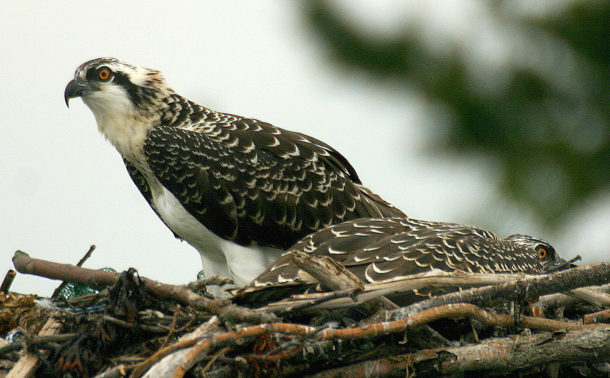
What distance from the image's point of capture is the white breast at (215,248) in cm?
616

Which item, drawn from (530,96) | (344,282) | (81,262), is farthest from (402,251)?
(530,96)

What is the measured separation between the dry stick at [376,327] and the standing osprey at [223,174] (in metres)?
2.70

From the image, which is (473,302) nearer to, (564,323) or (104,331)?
(564,323)

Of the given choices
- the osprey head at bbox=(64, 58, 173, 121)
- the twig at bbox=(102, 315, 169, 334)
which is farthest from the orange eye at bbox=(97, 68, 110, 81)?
the twig at bbox=(102, 315, 169, 334)

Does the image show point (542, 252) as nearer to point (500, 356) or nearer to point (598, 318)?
point (598, 318)

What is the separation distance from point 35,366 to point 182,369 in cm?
101

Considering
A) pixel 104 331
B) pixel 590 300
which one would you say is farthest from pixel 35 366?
pixel 590 300

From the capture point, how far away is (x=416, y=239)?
4.52 metres

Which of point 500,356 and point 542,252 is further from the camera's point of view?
point 542,252

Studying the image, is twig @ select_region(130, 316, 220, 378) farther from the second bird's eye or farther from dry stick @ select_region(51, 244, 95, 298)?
the second bird's eye

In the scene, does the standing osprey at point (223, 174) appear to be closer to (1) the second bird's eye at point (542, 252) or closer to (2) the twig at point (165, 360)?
(1) the second bird's eye at point (542, 252)

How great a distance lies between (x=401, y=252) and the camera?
170 inches

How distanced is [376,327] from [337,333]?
18cm

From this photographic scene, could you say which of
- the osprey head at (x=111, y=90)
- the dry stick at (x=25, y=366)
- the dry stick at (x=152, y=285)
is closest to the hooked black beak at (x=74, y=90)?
the osprey head at (x=111, y=90)
